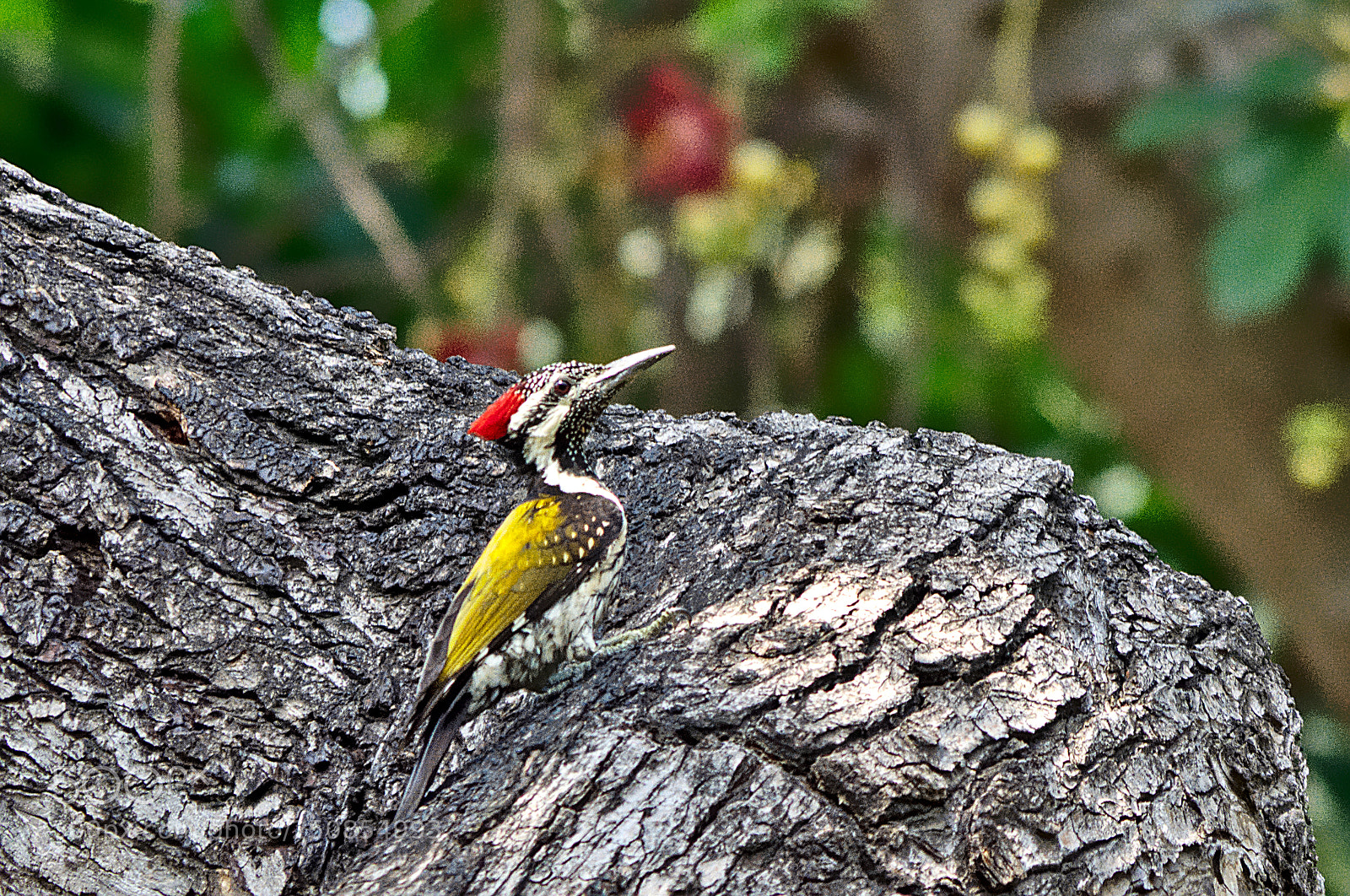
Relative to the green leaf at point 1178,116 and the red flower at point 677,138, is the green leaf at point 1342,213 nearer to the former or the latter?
the green leaf at point 1178,116

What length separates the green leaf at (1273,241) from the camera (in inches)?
123

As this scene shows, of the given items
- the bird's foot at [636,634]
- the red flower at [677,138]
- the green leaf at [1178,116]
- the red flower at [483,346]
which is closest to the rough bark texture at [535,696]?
the bird's foot at [636,634]

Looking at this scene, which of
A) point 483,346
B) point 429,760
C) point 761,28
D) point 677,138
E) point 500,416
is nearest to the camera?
point 429,760

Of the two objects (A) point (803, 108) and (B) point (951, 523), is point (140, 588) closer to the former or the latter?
(B) point (951, 523)

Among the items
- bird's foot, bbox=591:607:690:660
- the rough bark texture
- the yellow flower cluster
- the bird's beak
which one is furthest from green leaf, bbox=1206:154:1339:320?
bird's foot, bbox=591:607:690:660

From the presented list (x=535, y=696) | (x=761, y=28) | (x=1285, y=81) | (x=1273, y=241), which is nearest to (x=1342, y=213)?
(x=1273, y=241)

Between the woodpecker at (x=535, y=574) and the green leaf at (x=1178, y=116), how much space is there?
2.17 m

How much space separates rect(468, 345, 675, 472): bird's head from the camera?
6.94 feet

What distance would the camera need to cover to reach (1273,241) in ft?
10.5

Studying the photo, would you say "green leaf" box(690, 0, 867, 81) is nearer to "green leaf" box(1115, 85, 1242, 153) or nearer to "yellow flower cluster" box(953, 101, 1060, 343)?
"yellow flower cluster" box(953, 101, 1060, 343)

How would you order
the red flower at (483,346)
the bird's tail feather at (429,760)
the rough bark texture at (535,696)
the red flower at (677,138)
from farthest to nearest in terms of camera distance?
1. the red flower at (677,138)
2. the red flower at (483,346)
3. the bird's tail feather at (429,760)
4. the rough bark texture at (535,696)

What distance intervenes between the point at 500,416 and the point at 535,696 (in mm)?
494

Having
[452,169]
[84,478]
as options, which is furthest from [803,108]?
[84,478]

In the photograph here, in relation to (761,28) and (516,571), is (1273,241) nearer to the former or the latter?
(761,28)
